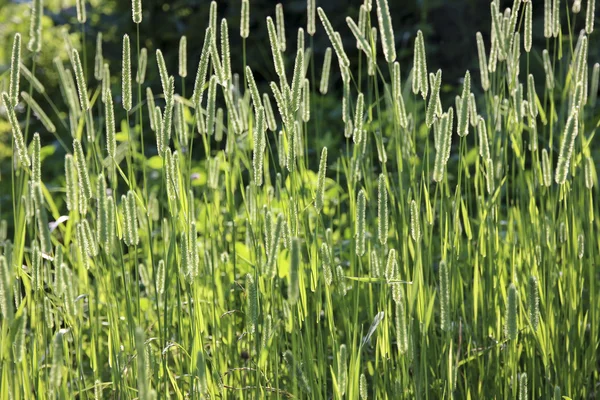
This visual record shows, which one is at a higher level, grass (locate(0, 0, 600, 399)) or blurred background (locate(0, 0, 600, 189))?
blurred background (locate(0, 0, 600, 189))

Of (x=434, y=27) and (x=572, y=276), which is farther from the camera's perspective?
(x=434, y=27)

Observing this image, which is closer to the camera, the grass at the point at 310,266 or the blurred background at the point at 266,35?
the grass at the point at 310,266

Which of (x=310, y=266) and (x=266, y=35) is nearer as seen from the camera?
(x=310, y=266)

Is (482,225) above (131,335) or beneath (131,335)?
above

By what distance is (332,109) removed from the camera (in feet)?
12.7

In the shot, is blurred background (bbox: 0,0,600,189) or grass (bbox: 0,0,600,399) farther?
blurred background (bbox: 0,0,600,189)

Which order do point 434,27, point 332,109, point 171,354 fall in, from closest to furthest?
point 171,354, point 332,109, point 434,27

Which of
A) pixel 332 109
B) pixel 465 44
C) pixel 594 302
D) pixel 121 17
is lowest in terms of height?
pixel 594 302

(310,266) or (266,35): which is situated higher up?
(266,35)

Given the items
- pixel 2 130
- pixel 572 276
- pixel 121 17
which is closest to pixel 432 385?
pixel 572 276

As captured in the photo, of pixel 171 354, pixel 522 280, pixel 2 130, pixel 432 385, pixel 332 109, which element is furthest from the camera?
pixel 2 130

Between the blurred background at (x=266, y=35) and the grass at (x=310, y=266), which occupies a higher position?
the blurred background at (x=266, y=35)

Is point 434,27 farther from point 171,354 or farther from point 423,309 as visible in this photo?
point 423,309

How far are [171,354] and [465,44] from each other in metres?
2.75
